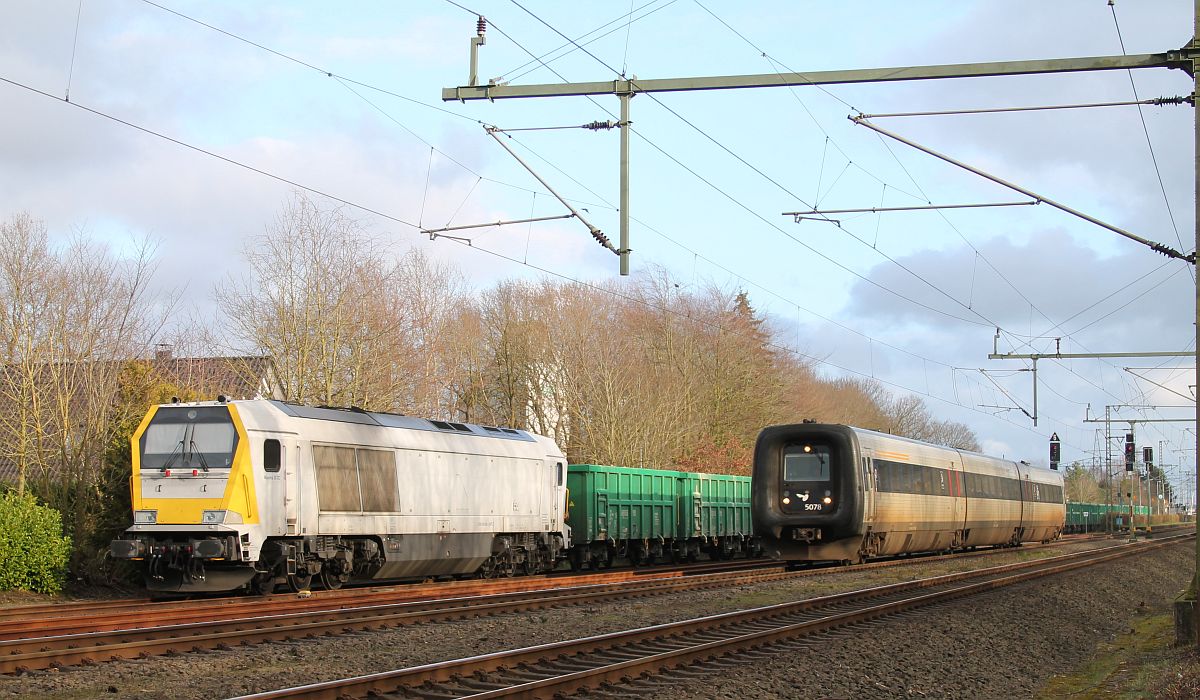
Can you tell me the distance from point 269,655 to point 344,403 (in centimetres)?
2110

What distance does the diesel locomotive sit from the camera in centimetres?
1692

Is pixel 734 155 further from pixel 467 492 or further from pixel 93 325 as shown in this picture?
pixel 93 325

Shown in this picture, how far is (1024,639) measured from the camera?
1542 cm

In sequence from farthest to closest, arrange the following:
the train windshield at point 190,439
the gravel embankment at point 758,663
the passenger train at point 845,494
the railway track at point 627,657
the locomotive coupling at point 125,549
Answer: the passenger train at point 845,494 < the train windshield at point 190,439 < the locomotive coupling at point 125,549 < the gravel embankment at point 758,663 < the railway track at point 627,657

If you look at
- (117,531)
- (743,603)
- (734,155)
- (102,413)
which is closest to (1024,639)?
(743,603)

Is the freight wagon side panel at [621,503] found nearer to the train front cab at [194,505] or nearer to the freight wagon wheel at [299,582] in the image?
the freight wagon wheel at [299,582]

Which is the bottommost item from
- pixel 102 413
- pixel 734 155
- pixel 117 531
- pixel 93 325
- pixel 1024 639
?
pixel 1024 639

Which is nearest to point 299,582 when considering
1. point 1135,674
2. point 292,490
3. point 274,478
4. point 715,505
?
point 292,490

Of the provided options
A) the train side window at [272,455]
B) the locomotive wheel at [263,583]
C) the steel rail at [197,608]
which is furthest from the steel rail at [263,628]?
the train side window at [272,455]

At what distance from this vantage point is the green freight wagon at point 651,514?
2853cm

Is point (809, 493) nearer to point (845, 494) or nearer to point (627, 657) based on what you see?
point (845, 494)

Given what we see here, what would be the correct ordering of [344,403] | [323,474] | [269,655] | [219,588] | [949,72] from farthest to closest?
[344,403] < [323,474] < [219,588] < [949,72] < [269,655]

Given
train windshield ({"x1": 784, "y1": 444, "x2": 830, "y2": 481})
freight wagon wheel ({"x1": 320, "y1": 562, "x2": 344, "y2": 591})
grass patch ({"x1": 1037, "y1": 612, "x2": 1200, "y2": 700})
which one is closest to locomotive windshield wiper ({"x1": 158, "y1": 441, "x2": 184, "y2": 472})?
freight wagon wheel ({"x1": 320, "y1": 562, "x2": 344, "y2": 591})

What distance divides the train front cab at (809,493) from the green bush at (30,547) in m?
14.6
